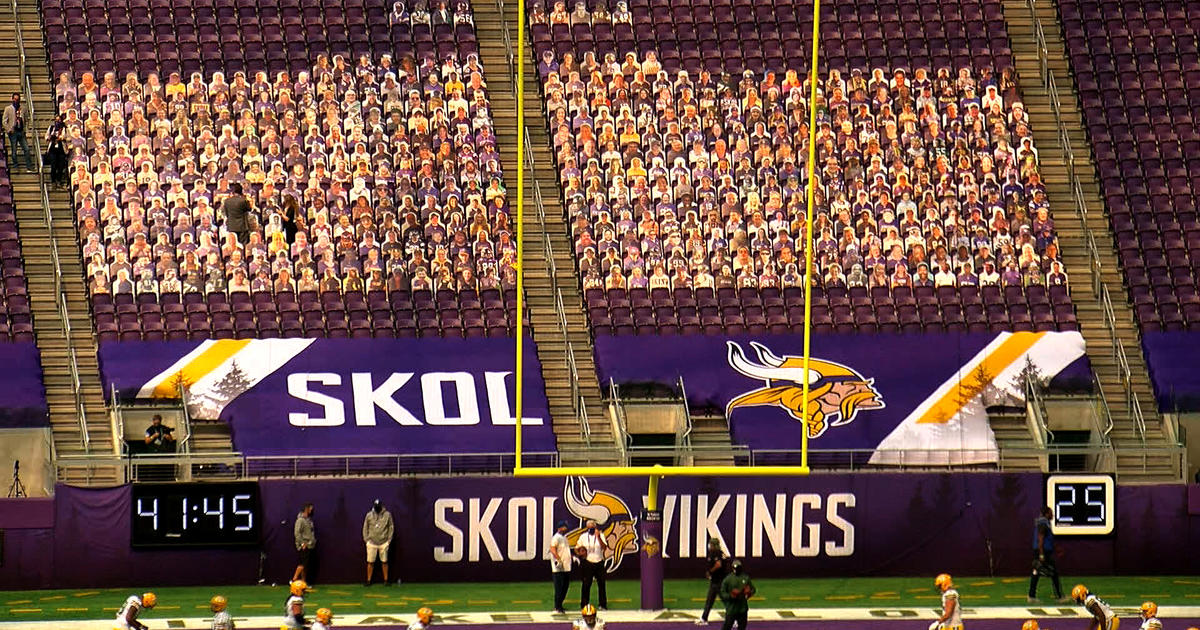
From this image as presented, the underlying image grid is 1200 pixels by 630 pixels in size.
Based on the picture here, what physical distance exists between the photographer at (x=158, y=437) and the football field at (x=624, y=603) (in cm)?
234

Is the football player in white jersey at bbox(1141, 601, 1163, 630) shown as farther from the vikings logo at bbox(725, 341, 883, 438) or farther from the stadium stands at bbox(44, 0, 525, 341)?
the stadium stands at bbox(44, 0, 525, 341)

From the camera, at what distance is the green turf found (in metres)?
27.0

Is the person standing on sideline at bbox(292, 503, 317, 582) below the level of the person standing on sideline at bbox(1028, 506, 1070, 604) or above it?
above

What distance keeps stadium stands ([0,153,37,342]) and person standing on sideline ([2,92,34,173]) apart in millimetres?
605

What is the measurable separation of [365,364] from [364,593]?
491 cm

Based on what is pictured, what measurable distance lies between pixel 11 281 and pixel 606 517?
9.44m

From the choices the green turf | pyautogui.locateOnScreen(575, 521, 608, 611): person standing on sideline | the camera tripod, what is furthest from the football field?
the camera tripod

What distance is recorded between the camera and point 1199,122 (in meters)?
37.0

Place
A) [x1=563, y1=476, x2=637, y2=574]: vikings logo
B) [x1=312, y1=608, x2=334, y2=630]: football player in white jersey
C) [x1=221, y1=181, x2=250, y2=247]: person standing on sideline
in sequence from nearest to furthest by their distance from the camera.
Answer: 1. [x1=312, y1=608, x2=334, y2=630]: football player in white jersey
2. [x1=563, y1=476, x2=637, y2=574]: vikings logo
3. [x1=221, y1=181, x2=250, y2=247]: person standing on sideline

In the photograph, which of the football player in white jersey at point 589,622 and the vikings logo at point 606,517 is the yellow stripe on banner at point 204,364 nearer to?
the vikings logo at point 606,517

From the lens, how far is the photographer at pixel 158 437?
29906 millimetres

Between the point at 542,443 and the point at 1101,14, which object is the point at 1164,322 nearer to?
the point at 1101,14

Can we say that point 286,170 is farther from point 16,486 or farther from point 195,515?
point 195,515

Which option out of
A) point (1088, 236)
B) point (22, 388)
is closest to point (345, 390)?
point (22, 388)
